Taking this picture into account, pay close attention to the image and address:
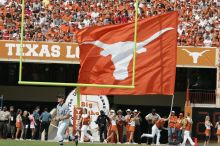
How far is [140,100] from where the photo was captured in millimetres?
37406

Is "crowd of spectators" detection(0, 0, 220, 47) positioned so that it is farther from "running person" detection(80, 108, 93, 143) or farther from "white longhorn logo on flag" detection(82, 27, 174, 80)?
"white longhorn logo on flag" detection(82, 27, 174, 80)

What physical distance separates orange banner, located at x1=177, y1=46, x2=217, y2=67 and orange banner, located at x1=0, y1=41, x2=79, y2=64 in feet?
14.1

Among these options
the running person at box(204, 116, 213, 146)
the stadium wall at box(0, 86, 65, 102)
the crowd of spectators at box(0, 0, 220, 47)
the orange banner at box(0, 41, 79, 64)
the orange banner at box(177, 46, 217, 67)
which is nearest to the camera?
the running person at box(204, 116, 213, 146)

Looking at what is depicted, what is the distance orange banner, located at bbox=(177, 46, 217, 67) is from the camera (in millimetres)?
34406

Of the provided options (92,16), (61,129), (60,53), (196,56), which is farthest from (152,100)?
(61,129)

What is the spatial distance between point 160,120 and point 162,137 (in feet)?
19.1

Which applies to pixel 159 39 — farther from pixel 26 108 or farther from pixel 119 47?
pixel 26 108

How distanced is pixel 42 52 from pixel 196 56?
6.33m

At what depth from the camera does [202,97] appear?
34406 millimetres

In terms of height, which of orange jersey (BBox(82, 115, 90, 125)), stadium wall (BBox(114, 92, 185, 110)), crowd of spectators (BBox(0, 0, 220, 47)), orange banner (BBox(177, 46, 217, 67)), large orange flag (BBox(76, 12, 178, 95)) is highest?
→ crowd of spectators (BBox(0, 0, 220, 47))

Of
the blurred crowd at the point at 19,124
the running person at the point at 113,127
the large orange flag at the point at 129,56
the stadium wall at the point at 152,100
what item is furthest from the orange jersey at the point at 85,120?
the large orange flag at the point at 129,56

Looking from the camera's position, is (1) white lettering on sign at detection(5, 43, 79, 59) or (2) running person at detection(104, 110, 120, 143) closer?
(2) running person at detection(104, 110, 120, 143)

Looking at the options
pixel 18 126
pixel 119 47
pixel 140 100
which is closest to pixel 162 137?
pixel 140 100

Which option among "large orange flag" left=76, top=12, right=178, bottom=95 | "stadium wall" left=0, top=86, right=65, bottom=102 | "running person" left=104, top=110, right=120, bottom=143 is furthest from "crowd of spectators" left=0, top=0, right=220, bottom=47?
"large orange flag" left=76, top=12, right=178, bottom=95
